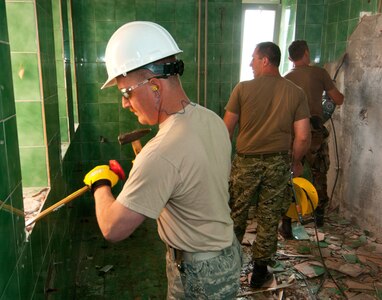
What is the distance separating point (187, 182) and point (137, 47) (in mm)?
526

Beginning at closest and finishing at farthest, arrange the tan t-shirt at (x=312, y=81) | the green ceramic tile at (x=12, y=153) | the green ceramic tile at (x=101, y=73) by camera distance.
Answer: the green ceramic tile at (x=12, y=153) → the tan t-shirt at (x=312, y=81) → the green ceramic tile at (x=101, y=73)

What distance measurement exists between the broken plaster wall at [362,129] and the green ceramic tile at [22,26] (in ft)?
10.1

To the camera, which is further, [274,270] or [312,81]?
[312,81]

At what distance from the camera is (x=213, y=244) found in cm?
140

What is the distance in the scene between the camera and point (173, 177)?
118 cm

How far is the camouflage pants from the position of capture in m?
3.73

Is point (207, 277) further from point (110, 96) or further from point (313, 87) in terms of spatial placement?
point (110, 96)

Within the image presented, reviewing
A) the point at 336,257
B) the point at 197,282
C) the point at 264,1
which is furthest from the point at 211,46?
the point at 197,282

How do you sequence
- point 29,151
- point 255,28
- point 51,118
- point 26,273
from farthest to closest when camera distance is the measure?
point 255,28
point 51,118
point 29,151
point 26,273

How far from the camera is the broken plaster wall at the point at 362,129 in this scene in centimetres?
346

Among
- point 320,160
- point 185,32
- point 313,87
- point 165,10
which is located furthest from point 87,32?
point 320,160

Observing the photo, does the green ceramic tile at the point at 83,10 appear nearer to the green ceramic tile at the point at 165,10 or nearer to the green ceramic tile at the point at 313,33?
the green ceramic tile at the point at 165,10

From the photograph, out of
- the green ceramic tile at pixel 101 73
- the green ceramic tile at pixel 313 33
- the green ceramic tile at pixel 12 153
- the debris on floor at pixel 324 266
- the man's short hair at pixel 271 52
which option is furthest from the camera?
the green ceramic tile at pixel 313 33

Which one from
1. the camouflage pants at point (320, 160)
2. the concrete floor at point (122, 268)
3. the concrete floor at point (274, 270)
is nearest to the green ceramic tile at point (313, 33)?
the camouflage pants at point (320, 160)
